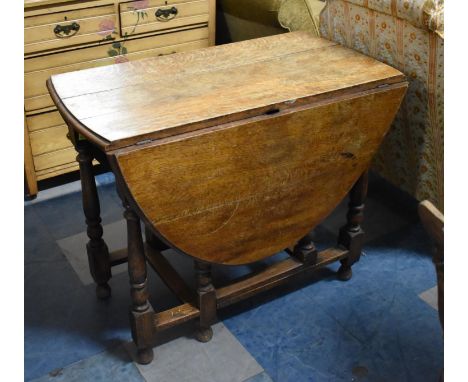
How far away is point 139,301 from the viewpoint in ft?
6.26

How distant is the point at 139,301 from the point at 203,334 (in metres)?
0.27

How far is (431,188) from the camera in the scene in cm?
230

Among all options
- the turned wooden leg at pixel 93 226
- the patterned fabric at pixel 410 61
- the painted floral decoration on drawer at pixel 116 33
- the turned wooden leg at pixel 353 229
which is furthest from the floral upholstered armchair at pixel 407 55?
the turned wooden leg at pixel 93 226

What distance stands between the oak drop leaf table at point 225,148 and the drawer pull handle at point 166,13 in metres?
0.76

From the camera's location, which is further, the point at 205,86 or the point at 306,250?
the point at 306,250

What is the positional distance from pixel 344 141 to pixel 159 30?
1.25 m

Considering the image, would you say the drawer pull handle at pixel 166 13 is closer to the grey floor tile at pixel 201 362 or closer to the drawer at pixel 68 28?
the drawer at pixel 68 28

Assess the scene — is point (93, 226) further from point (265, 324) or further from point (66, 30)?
point (66, 30)

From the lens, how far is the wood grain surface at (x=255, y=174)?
166 cm

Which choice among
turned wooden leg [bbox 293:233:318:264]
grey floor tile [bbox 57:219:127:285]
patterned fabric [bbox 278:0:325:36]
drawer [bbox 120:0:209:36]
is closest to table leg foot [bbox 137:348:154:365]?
grey floor tile [bbox 57:219:127:285]

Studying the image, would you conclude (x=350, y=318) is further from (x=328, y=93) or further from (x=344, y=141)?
(x=328, y=93)

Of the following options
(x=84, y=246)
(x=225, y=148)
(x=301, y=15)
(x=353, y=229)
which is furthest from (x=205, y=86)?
(x=84, y=246)

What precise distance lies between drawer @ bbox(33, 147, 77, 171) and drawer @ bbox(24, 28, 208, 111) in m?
0.22

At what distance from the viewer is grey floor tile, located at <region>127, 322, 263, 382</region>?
1.94 m
